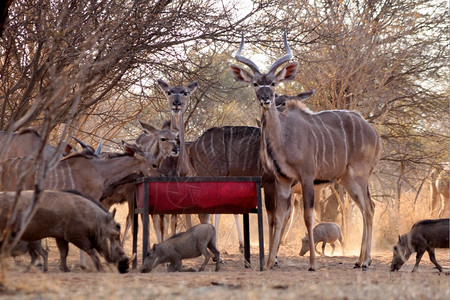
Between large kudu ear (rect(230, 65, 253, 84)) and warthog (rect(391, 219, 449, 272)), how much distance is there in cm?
264

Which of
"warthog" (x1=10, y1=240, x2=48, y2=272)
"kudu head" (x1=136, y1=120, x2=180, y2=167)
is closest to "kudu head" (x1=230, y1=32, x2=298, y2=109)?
"kudu head" (x1=136, y1=120, x2=180, y2=167)

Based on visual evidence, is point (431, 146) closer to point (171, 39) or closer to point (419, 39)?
point (419, 39)

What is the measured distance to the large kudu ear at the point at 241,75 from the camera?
9.73m

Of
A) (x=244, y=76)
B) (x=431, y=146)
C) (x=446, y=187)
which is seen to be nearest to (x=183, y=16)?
(x=244, y=76)

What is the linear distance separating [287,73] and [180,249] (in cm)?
277

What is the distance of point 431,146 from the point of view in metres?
18.4

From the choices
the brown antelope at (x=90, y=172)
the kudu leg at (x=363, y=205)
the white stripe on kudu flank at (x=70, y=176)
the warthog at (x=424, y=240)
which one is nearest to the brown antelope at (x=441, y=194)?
the kudu leg at (x=363, y=205)

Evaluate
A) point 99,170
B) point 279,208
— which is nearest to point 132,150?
point 99,170

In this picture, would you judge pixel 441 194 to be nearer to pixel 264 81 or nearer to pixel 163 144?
pixel 163 144

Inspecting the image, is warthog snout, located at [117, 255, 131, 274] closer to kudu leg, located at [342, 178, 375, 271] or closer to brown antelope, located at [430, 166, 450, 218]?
kudu leg, located at [342, 178, 375, 271]

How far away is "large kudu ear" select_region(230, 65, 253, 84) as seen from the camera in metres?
9.73

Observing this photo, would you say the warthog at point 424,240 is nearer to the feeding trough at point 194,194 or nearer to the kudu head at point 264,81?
the feeding trough at point 194,194

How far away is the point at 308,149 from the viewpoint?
9.15 metres

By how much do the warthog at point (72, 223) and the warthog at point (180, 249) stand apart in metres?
0.74
